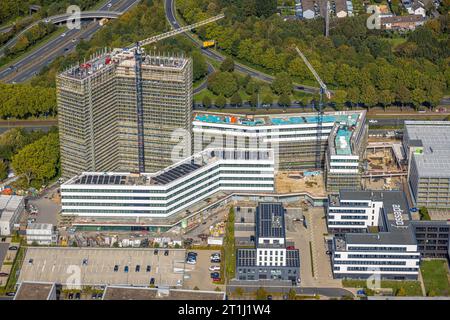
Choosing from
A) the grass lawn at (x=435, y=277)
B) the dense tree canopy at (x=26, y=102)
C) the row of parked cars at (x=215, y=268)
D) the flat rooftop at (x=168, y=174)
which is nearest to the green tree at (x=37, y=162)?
the flat rooftop at (x=168, y=174)

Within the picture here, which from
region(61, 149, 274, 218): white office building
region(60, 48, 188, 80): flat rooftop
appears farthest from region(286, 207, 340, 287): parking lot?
region(60, 48, 188, 80): flat rooftop

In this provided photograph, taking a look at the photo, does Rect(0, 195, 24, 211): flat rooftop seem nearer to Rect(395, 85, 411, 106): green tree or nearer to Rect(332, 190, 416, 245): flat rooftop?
Rect(332, 190, 416, 245): flat rooftop

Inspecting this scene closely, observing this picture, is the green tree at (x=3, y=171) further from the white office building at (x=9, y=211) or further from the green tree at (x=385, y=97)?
the green tree at (x=385, y=97)

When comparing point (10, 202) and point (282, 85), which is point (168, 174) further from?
point (282, 85)

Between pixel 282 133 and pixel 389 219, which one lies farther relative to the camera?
Answer: pixel 282 133

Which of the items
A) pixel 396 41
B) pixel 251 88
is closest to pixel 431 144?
pixel 251 88
